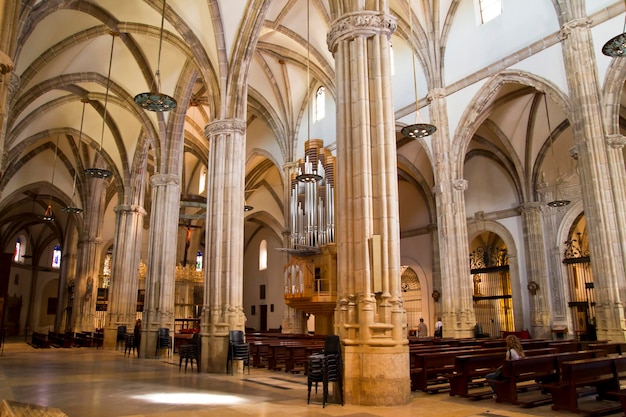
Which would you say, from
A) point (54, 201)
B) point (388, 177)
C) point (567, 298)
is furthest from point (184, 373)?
point (54, 201)

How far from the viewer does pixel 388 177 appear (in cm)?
894

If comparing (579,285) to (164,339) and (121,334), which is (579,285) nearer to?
(164,339)

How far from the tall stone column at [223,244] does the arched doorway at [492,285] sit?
15.2m

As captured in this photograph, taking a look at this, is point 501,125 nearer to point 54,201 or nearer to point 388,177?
point 388,177

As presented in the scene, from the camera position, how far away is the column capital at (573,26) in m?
14.2

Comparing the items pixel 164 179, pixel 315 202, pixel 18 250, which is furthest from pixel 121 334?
pixel 18 250

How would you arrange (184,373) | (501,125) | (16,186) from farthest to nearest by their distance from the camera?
1. (16,186)
2. (501,125)
3. (184,373)

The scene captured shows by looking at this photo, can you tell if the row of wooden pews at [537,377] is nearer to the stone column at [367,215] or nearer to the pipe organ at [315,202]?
the stone column at [367,215]

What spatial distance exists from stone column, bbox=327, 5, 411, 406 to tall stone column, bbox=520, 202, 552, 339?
15185 mm

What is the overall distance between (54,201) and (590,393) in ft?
127

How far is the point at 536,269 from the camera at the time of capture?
70.8 ft

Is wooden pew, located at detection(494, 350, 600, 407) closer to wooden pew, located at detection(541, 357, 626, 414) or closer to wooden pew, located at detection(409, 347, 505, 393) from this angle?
wooden pew, located at detection(541, 357, 626, 414)

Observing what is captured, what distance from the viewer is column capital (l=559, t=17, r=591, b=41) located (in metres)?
14.2

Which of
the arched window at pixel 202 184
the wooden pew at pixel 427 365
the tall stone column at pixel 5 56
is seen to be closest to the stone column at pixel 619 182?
the wooden pew at pixel 427 365
